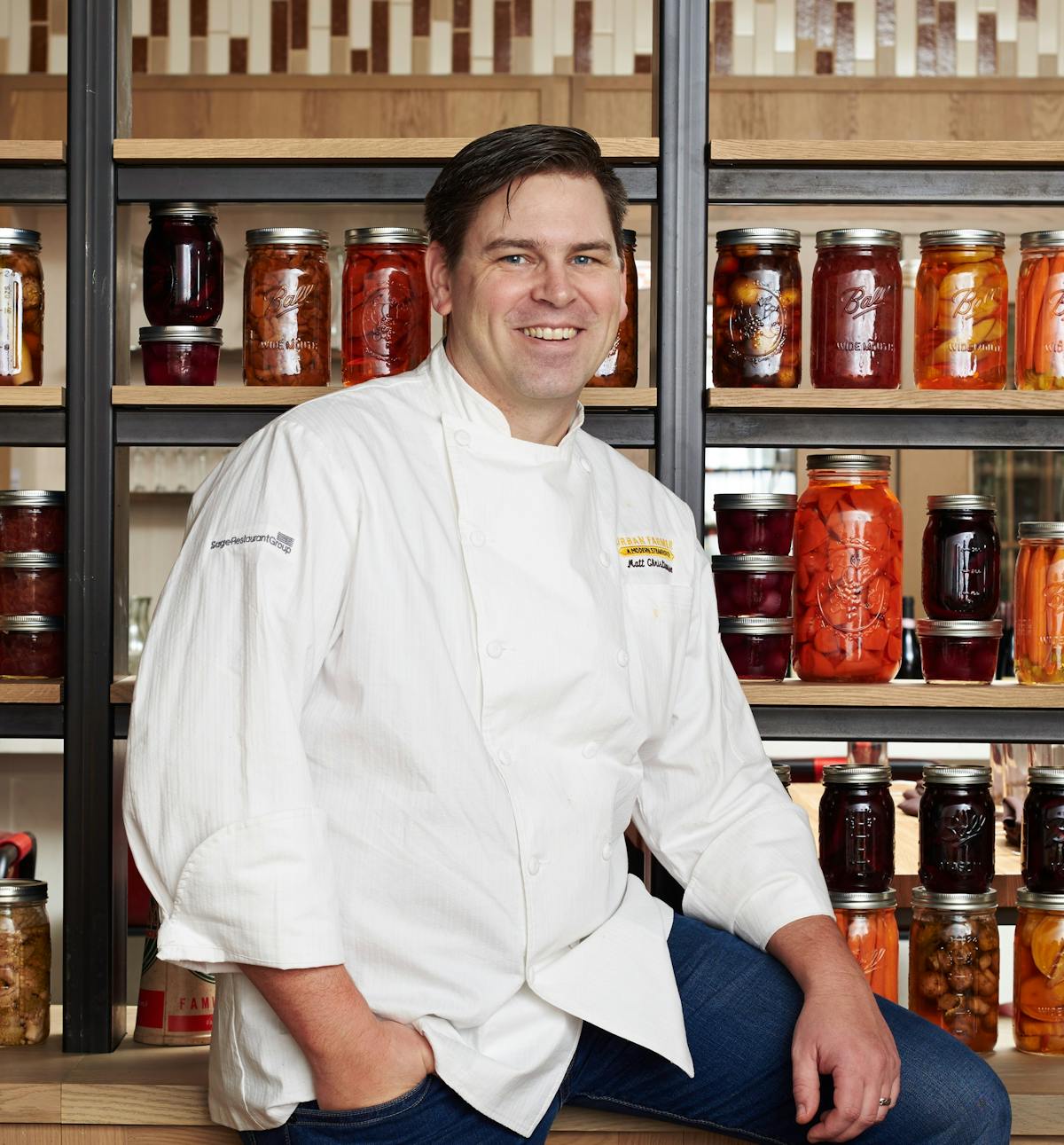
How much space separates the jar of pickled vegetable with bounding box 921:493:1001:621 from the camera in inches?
68.2

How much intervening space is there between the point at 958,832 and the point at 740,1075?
1.39 ft

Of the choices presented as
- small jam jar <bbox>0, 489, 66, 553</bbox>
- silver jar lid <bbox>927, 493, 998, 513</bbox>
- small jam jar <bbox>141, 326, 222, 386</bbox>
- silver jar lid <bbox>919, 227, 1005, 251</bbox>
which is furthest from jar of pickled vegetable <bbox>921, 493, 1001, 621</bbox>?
small jam jar <bbox>0, 489, 66, 553</bbox>

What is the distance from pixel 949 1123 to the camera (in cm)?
139

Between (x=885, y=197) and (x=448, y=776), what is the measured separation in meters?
0.90

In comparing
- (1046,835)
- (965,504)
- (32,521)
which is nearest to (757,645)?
(965,504)

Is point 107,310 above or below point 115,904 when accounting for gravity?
above

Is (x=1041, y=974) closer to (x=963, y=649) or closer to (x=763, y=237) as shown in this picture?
(x=963, y=649)

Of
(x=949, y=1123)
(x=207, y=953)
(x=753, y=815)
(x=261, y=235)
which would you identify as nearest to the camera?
(x=207, y=953)

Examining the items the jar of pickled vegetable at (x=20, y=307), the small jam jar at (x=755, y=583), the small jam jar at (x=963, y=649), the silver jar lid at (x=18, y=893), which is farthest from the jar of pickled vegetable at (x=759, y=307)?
the silver jar lid at (x=18, y=893)

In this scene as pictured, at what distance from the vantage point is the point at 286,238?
1.70 m

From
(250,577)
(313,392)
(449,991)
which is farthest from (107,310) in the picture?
(449,991)

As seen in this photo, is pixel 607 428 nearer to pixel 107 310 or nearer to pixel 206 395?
pixel 206 395

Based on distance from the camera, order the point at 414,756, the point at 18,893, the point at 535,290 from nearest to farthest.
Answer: the point at 414,756, the point at 535,290, the point at 18,893

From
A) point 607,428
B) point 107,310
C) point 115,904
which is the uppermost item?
point 107,310
